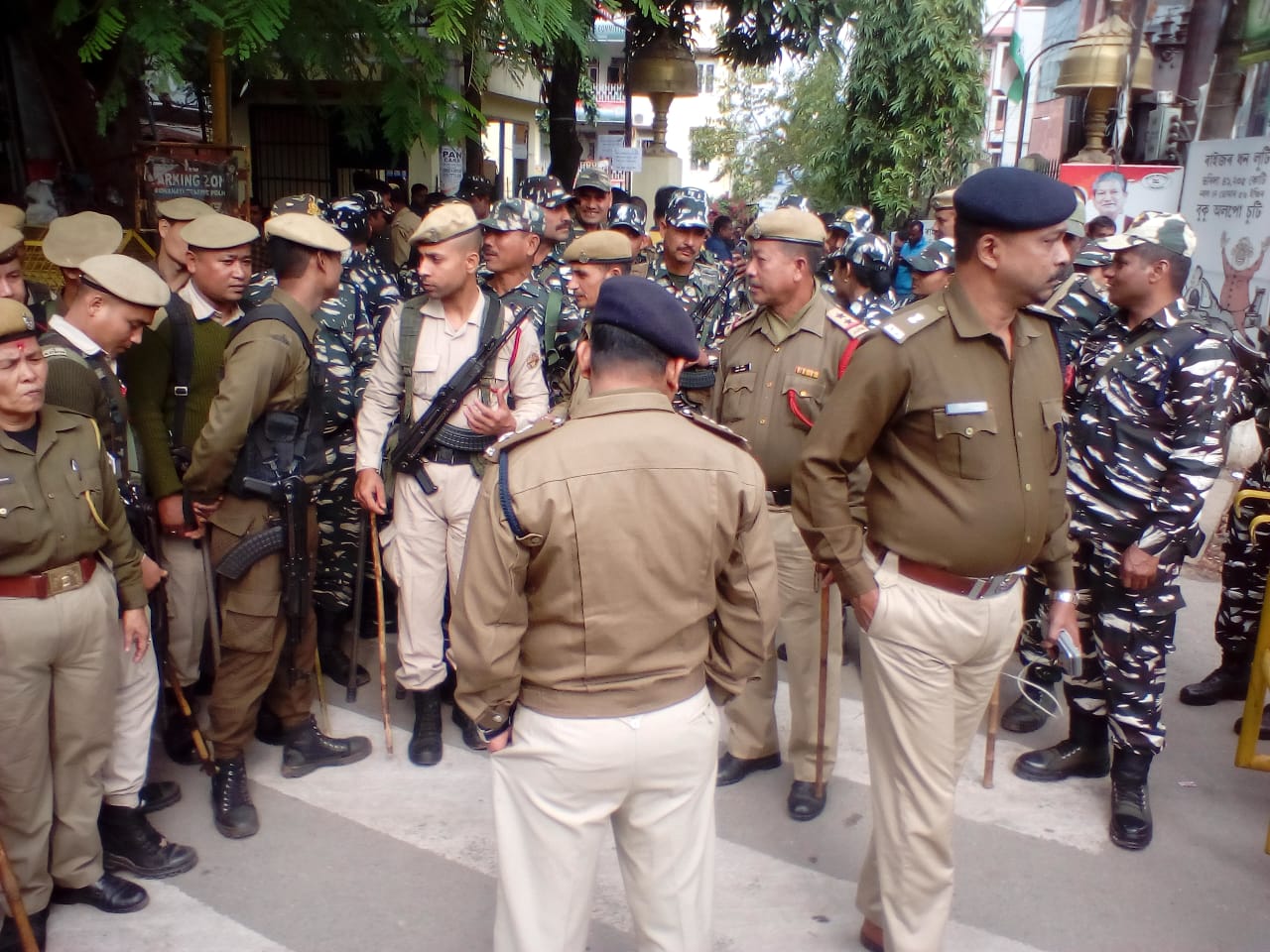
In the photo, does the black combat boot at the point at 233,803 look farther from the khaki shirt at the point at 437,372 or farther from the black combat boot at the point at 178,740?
the khaki shirt at the point at 437,372

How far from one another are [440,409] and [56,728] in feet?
5.39

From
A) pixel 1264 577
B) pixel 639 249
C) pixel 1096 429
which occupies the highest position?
pixel 639 249

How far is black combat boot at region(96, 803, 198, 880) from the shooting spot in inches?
133

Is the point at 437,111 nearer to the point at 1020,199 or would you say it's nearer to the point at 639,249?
the point at 639,249

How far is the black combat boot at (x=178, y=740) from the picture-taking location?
13.4ft

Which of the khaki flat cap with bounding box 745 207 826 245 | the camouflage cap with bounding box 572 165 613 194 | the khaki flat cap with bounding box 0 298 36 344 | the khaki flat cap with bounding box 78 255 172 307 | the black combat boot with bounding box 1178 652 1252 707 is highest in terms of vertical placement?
the camouflage cap with bounding box 572 165 613 194

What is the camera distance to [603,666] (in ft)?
7.18

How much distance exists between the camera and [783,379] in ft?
12.6

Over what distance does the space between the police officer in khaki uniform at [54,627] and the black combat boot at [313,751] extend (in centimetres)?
88

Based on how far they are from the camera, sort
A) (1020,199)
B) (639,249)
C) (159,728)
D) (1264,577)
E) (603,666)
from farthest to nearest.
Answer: (639,249)
(1264,577)
(159,728)
(1020,199)
(603,666)

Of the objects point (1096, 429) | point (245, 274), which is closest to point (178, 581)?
point (245, 274)

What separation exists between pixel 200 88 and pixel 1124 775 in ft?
22.6

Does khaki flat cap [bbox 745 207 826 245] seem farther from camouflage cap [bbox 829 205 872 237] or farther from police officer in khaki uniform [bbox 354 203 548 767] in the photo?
camouflage cap [bbox 829 205 872 237]

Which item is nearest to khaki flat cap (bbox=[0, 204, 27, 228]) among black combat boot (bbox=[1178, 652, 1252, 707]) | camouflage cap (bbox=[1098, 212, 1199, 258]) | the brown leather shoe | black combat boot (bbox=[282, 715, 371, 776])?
black combat boot (bbox=[282, 715, 371, 776])
